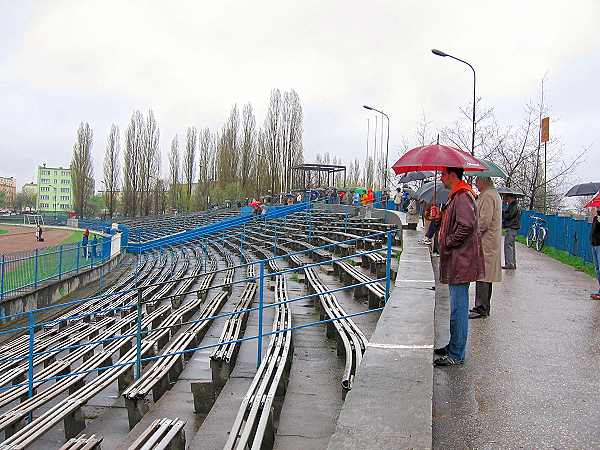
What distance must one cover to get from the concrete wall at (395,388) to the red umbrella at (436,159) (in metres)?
1.43

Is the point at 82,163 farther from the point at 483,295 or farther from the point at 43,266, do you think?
the point at 483,295

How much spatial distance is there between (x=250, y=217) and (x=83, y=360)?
27.8 m

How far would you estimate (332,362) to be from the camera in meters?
7.41

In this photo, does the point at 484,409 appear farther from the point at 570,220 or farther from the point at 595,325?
the point at 570,220

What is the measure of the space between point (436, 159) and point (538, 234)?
14845mm

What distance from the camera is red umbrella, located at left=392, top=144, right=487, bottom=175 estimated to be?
5.47 meters

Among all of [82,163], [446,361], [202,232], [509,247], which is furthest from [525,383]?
[82,163]

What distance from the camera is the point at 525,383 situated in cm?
500

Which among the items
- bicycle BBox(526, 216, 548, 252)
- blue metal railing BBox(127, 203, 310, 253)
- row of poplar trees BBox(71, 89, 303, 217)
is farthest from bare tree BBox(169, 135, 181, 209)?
bicycle BBox(526, 216, 548, 252)

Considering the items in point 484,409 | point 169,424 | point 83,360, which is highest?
point 484,409

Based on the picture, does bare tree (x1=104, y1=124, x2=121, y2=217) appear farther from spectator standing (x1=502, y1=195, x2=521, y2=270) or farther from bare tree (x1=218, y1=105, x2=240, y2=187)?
spectator standing (x1=502, y1=195, x2=521, y2=270)

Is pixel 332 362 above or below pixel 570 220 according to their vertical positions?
below

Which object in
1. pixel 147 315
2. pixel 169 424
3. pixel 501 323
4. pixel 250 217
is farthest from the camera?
pixel 250 217

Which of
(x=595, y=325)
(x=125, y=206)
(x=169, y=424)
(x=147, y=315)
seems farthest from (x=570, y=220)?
(x=125, y=206)
